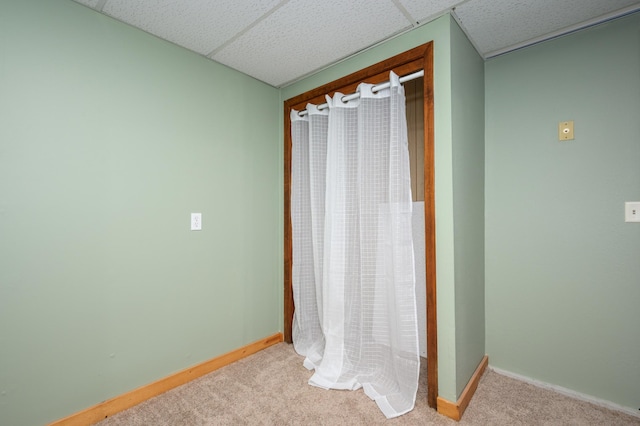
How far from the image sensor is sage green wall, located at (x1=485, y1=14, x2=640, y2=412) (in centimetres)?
158

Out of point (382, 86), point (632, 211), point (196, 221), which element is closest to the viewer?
point (632, 211)

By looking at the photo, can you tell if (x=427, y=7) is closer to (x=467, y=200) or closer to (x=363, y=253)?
(x=467, y=200)

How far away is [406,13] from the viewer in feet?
5.04

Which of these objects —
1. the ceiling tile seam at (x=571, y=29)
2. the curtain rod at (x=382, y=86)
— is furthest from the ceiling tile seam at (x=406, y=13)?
the ceiling tile seam at (x=571, y=29)

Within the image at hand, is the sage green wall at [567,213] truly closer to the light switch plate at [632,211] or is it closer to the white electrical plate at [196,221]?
the light switch plate at [632,211]

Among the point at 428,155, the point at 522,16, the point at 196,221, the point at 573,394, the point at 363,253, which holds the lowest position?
the point at 573,394

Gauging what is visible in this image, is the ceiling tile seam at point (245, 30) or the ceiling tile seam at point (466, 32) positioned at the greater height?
the ceiling tile seam at point (245, 30)

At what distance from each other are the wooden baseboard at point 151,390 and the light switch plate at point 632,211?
250 cm

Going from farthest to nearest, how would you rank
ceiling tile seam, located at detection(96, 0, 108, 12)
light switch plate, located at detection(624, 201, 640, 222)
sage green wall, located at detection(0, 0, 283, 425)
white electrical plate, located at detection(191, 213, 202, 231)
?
white electrical plate, located at detection(191, 213, 202, 231) → light switch plate, located at detection(624, 201, 640, 222) → ceiling tile seam, located at detection(96, 0, 108, 12) → sage green wall, located at detection(0, 0, 283, 425)

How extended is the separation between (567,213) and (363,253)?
127cm

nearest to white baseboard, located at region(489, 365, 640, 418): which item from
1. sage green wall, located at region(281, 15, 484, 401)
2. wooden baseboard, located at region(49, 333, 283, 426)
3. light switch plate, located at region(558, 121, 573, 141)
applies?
sage green wall, located at region(281, 15, 484, 401)

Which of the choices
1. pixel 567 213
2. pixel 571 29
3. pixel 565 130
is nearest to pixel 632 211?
pixel 567 213

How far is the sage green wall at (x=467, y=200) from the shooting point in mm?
1575

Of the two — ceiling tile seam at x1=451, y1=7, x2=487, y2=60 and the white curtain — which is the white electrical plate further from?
ceiling tile seam at x1=451, y1=7, x2=487, y2=60
